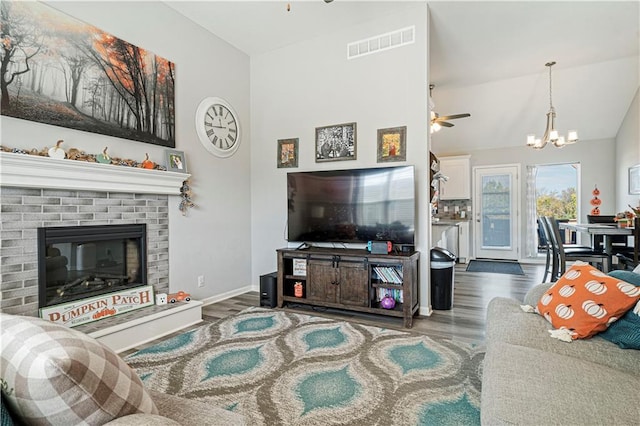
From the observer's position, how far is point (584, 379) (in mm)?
1205

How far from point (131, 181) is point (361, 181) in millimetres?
2206

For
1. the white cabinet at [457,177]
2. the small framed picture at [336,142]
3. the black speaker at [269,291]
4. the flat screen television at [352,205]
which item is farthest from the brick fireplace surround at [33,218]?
the white cabinet at [457,177]

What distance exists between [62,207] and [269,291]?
2.05m

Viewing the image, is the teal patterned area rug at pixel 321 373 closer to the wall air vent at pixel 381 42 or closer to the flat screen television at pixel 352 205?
the flat screen television at pixel 352 205

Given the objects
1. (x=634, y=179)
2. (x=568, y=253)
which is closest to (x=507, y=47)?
(x=568, y=253)

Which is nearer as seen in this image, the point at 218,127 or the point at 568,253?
the point at 218,127

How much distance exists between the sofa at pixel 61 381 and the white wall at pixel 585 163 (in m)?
7.49

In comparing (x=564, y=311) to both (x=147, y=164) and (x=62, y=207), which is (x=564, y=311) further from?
(x=62, y=207)

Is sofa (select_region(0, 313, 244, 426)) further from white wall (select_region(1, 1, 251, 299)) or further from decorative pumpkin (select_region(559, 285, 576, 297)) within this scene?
white wall (select_region(1, 1, 251, 299))

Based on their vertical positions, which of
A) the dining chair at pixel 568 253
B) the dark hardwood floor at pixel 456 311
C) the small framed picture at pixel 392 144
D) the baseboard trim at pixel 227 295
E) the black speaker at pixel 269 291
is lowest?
the dark hardwood floor at pixel 456 311

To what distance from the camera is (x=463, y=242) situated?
680 cm

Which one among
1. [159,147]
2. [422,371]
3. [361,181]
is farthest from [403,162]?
[159,147]

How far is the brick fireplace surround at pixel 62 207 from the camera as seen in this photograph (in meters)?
2.24

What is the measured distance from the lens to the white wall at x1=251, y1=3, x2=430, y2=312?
340 cm
